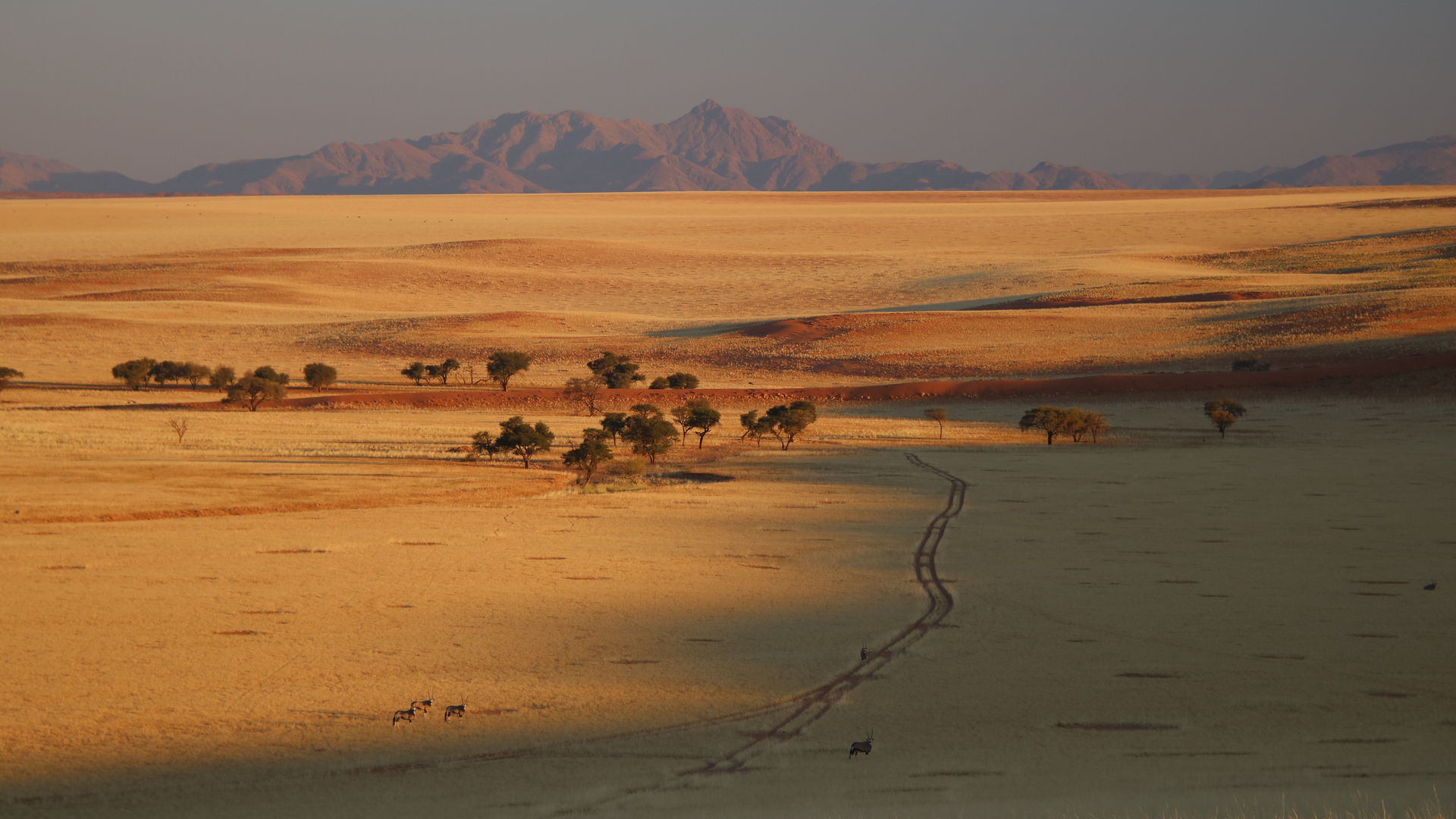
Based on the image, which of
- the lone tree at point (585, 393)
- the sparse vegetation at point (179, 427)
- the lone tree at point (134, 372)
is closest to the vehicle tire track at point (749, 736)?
the sparse vegetation at point (179, 427)

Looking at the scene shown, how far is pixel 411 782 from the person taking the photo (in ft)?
39.8

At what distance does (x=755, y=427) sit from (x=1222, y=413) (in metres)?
15.2

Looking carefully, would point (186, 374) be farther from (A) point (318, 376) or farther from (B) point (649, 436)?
(B) point (649, 436)

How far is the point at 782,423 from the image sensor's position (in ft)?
133

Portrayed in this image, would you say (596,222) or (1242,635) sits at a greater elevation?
(596,222)

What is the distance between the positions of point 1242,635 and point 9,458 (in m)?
30.4

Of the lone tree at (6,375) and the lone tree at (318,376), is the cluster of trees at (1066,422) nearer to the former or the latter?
the lone tree at (318,376)

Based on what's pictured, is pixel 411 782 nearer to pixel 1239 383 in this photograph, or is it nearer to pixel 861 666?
pixel 861 666

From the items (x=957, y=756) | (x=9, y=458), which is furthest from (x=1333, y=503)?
(x=9, y=458)

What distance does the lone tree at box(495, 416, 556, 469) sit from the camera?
35594 mm

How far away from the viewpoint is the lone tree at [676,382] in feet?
178

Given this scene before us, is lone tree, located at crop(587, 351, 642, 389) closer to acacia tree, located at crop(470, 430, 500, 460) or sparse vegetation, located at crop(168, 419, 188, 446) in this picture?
acacia tree, located at crop(470, 430, 500, 460)

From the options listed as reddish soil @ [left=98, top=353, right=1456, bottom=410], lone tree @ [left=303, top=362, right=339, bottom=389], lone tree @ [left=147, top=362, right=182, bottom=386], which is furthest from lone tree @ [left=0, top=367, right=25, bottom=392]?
lone tree @ [left=303, top=362, right=339, bottom=389]

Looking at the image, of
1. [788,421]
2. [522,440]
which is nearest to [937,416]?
[788,421]
